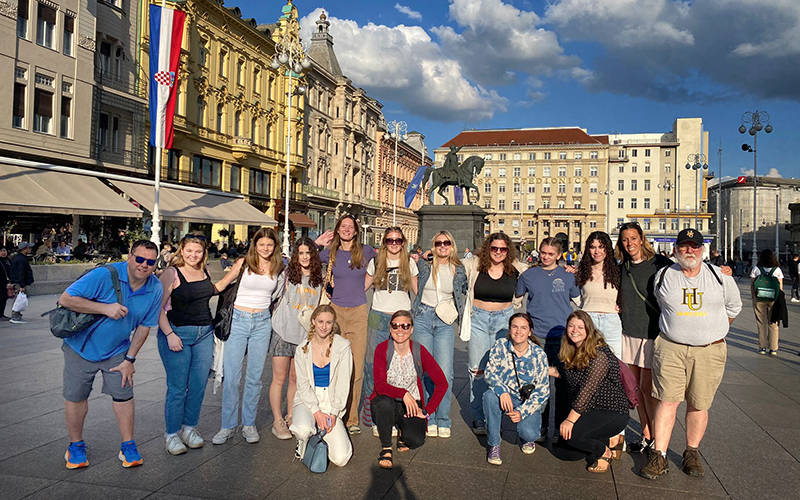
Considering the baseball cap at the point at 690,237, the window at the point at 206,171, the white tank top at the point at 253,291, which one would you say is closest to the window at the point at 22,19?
the window at the point at 206,171

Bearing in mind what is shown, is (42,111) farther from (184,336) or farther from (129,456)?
(129,456)

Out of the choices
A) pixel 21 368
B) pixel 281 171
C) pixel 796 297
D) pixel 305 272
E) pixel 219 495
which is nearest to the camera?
pixel 219 495

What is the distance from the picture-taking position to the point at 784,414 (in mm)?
6309

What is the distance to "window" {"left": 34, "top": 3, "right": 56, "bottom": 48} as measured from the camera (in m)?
24.0

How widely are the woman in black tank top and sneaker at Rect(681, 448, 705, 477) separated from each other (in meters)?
3.94

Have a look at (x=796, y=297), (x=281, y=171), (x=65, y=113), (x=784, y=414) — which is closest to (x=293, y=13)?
(x=281, y=171)

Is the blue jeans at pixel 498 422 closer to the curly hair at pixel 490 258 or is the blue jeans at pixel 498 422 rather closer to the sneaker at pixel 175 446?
Result: the curly hair at pixel 490 258

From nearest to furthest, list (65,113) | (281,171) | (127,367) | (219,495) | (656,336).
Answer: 1. (219,495)
2. (127,367)
3. (656,336)
4. (65,113)
5. (281,171)

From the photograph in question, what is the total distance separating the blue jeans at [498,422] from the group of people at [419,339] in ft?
0.04

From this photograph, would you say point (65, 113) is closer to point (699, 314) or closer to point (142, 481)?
point (142, 481)

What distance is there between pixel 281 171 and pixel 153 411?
139 ft

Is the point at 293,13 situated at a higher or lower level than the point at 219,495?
higher

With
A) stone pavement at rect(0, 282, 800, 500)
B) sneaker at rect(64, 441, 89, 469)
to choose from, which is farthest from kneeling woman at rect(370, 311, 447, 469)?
sneaker at rect(64, 441, 89, 469)

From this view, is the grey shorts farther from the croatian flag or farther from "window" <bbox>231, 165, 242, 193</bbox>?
"window" <bbox>231, 165, 242, 193</bbox>
